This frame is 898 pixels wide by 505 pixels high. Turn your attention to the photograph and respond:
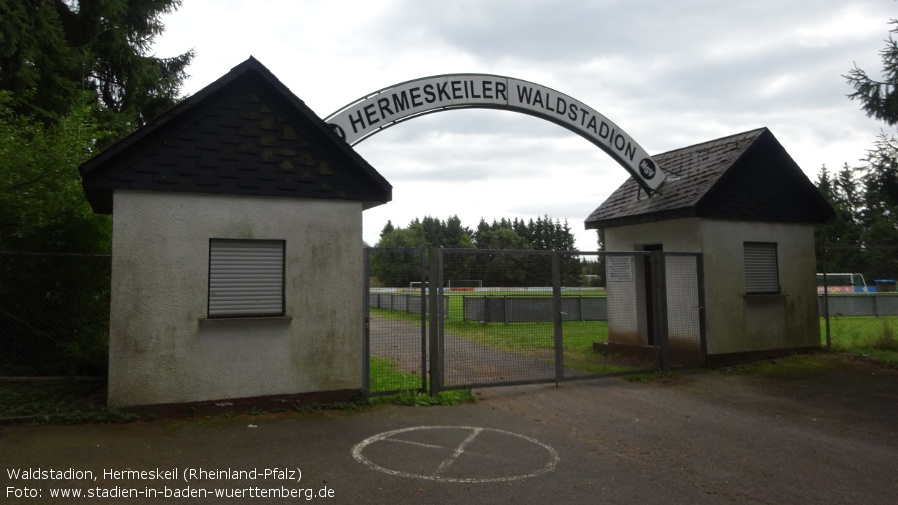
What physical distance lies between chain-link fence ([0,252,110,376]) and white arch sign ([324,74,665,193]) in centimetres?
462

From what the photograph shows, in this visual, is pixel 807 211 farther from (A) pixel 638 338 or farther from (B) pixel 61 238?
(B) pixel 61 238

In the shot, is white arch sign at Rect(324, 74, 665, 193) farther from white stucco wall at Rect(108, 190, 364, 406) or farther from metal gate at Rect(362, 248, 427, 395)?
metal gate at Rect(362, 248, 427, 395)

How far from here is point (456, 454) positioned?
5.59 m

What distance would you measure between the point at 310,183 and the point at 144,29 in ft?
45.7

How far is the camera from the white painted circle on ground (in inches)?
199

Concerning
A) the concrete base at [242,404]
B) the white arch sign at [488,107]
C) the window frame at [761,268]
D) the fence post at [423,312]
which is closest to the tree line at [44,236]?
the concrete base at [242,404]

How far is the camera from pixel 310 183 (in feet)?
24.5

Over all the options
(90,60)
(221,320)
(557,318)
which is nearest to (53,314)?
(221,320)

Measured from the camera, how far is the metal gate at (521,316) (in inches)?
309

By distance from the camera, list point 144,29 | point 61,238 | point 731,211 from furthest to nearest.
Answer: point 144,29, point 731,211, point 61,238

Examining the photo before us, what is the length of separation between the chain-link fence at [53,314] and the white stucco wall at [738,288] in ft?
29.7

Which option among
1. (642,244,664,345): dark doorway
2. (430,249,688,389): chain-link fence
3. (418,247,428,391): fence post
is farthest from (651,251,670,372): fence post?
(418,247,428,391): fence post

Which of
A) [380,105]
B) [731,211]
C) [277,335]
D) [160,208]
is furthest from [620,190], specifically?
[160,208]

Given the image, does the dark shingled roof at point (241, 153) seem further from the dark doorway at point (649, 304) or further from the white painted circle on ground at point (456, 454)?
the dark doorway at point (649, 304)
